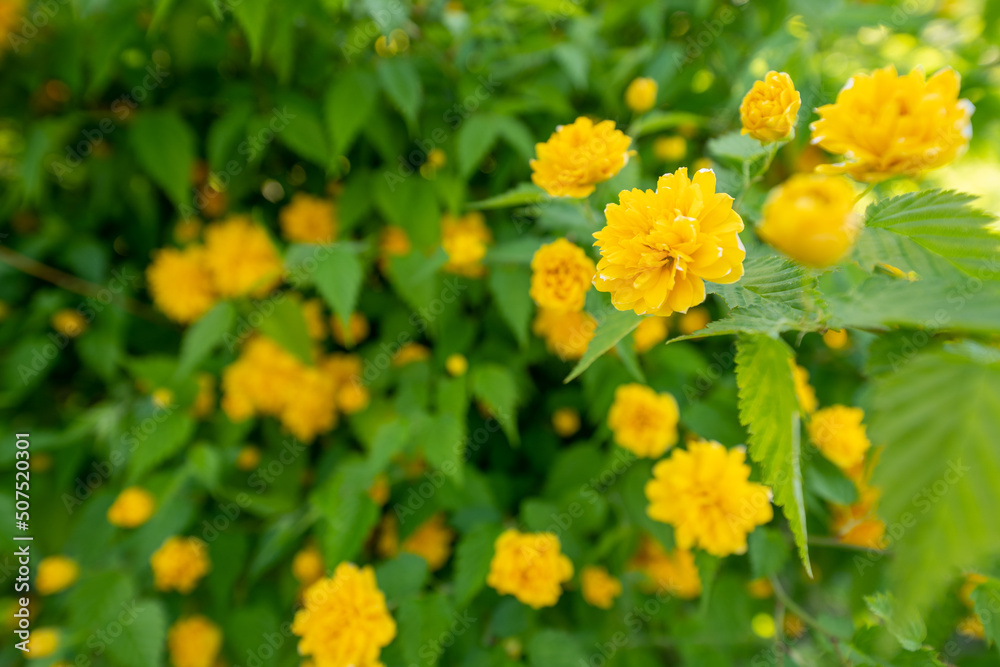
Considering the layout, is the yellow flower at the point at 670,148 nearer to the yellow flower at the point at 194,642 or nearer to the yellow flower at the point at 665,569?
the yellow flower at the point at 665,569

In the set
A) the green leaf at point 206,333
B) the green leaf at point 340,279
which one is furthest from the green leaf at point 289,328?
the green leaf at point 340,279

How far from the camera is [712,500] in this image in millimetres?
742

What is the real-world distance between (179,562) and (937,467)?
4.14 ft

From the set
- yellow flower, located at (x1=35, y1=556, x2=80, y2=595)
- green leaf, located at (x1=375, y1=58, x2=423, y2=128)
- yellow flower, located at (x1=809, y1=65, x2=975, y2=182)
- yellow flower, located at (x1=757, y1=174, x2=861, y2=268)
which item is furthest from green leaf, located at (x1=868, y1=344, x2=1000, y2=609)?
yellow flower, located at (x1=35, y1=556, x2=80, y2=595)

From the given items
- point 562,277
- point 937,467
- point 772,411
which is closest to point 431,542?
point 562,277

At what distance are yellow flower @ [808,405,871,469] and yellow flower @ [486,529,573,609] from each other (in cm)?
45

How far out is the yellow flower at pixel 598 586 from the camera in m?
1.00

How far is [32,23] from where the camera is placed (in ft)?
3.90

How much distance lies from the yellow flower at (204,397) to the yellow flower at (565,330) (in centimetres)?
77

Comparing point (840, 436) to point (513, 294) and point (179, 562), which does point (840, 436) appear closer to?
point (513, 294)

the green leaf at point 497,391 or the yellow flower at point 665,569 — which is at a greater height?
the green leaf at point 497,391

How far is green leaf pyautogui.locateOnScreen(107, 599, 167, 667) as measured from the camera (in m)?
0.94

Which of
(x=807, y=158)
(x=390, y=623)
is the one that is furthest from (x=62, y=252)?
(x=807, y=158)

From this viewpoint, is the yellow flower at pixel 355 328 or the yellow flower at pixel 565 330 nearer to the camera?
the yellow flower at pixel 565 330
